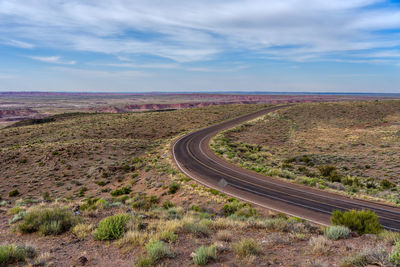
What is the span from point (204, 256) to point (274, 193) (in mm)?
16421

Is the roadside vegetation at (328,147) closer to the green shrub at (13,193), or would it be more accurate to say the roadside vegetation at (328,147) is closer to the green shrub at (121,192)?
the green shrub at (121,192)

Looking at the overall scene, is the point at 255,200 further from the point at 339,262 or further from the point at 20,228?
the point at 20,228

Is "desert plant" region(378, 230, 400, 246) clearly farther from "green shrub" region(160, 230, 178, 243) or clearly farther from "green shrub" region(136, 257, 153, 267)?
"green shrub" region(136, 257, 153, 267)

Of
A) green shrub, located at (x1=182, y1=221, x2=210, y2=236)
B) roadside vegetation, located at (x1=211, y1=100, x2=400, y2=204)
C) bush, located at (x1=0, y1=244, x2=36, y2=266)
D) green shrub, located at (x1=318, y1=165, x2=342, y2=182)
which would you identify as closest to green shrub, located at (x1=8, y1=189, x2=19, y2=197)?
bush, located at (x1=0, y1=244, x2=36, y2=266)

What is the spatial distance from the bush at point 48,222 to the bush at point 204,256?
5984 millimetres

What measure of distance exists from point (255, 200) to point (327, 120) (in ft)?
209

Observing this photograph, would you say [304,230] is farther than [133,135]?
No

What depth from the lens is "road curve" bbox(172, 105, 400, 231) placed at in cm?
1732

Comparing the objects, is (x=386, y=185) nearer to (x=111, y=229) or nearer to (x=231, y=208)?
(x=231, y=208)

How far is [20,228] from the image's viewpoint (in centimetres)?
951

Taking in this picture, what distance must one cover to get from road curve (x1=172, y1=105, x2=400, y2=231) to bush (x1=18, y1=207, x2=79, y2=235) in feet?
34.3

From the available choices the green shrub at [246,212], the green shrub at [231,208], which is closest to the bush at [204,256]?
the green shrub at [246,212]

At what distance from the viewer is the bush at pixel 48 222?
30.4 feet

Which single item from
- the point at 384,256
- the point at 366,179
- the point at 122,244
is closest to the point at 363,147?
the point at 366,179
